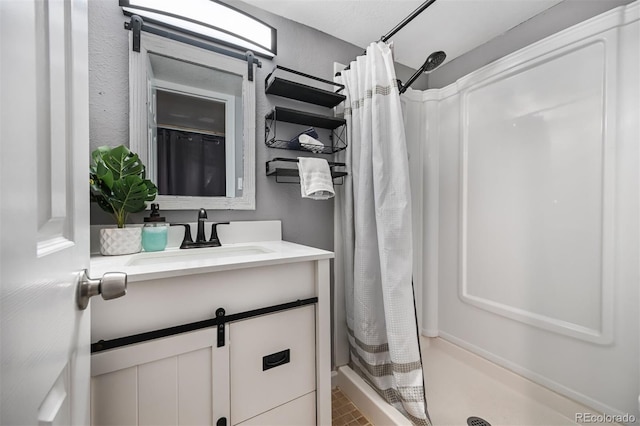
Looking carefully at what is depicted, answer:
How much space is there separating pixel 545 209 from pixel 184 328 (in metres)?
1.75

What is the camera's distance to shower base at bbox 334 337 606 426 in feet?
4.09

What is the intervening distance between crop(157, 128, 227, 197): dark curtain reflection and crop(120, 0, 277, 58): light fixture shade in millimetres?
481

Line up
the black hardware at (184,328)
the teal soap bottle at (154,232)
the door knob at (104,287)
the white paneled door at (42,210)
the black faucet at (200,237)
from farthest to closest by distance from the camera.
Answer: the black faucet at (200,237)
the teal soap bottle at (154,232)
the black hardware at (184,328)
the door knob at (104,287)
the white paneled door at (42,210)

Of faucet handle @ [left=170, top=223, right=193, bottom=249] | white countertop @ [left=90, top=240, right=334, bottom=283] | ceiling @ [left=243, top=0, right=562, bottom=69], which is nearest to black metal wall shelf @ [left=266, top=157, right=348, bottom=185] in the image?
white countertop @ [left=90, top=240, right=334, bottom=283]

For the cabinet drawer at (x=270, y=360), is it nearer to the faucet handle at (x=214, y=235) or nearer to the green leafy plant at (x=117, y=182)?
the faucet handle at (x=214, y=235)

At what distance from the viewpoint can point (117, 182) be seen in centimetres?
90

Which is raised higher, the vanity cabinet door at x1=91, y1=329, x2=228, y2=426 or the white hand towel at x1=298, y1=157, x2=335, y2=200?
the white hand towel at x1=298, y1=157, x2=335, y2=200

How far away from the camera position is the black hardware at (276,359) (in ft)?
2.82

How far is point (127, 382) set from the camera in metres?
0.67

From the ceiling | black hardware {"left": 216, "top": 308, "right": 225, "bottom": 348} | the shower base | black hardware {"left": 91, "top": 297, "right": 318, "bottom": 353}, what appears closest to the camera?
black hardware {"left": 91, "top": 297, "right": 318, "bottom": 353}

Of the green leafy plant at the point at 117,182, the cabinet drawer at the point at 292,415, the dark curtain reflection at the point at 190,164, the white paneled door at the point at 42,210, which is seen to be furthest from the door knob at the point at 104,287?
the dark curtain reflection at the point at 190,164

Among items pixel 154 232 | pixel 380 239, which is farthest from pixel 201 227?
pixel 380 239

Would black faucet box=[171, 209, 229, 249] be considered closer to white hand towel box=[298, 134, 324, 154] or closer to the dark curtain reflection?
the dark curtain reflection

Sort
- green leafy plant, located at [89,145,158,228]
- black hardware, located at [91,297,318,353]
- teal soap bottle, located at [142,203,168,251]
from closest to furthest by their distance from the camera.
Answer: black hardware, located at [91,297,318,353] → green leafy plant, located at [89,145,158,228] → teal soap bottle, located at [142,203,168,251]
